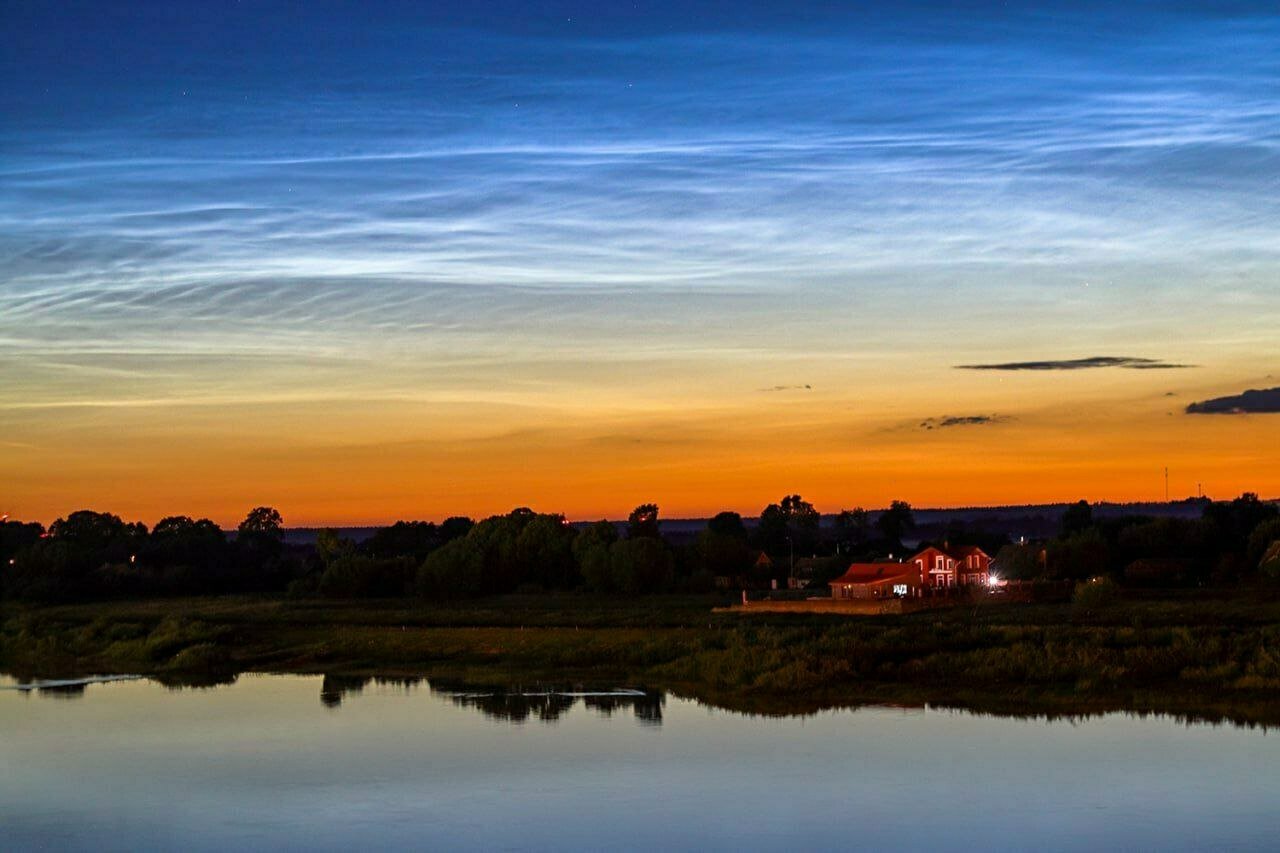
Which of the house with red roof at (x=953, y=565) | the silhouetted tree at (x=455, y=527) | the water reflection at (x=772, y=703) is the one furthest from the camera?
the silhouetted tree at (x=455, y=527)

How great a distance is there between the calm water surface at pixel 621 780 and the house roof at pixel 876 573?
36.9m

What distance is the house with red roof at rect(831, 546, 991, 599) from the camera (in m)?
77.4

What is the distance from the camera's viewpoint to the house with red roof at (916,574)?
77.4 m

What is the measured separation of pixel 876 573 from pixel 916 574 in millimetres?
2136

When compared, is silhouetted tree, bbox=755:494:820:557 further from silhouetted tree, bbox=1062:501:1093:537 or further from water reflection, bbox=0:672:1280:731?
water reflection, bbox=0:672:1280:731

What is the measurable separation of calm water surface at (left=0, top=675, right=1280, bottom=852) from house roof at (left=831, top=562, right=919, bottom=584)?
121 feet

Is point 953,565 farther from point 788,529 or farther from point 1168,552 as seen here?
point 788,529

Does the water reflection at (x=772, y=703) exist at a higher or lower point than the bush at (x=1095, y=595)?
lower

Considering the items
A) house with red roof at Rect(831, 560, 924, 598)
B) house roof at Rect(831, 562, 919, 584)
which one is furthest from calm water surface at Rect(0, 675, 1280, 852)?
house roof at Rect(831, 562, 919, 584)

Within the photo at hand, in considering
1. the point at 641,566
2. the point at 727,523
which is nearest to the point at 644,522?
the point at 727,523

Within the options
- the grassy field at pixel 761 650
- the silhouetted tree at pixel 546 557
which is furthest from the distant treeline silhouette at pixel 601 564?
the grassy field at pixel 761 650

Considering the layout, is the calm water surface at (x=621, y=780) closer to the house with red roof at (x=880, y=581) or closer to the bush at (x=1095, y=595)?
the bush at (x=1095, y=595)

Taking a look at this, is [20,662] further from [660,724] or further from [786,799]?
[786,799]

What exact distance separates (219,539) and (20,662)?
9396 centimetres
